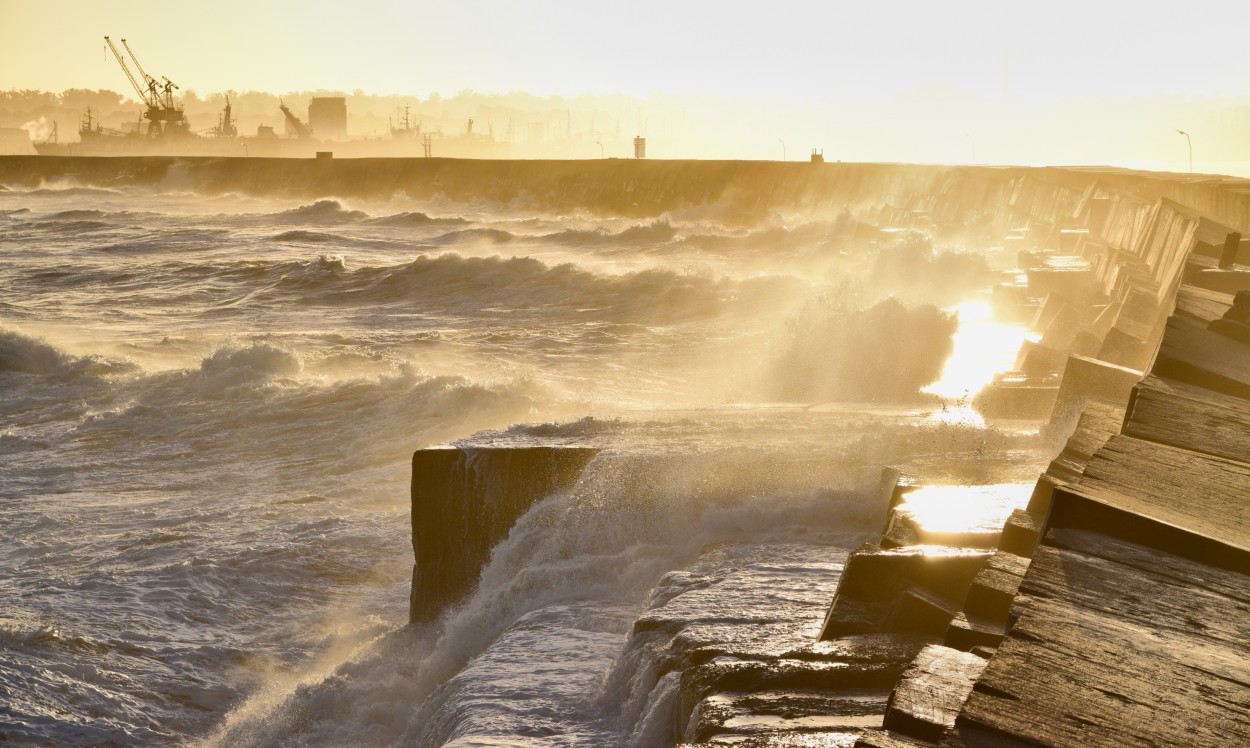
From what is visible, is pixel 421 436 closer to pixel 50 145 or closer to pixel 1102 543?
pixel 1102 543

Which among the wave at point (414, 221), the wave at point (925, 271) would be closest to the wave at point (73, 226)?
the wave at point (414, 221)

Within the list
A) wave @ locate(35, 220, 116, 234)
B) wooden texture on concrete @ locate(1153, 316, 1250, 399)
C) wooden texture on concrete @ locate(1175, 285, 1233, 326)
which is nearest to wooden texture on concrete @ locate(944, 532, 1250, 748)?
wooden texture on concrete @ locate(1153, 316, 1250, 399)

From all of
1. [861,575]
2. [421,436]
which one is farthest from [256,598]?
[861,575]

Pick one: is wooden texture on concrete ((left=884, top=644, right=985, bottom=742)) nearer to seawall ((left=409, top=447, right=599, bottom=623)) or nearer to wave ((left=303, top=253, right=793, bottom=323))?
seawall ((left=409, top=447, right=599, bottom=623))

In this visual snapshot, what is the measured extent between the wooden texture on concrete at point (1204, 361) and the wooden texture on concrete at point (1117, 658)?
2.18 metres

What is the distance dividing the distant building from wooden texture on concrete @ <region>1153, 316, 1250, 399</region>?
143143mm

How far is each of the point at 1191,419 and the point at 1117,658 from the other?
7.13ft

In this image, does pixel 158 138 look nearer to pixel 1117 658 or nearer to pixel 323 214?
pixel 323 214

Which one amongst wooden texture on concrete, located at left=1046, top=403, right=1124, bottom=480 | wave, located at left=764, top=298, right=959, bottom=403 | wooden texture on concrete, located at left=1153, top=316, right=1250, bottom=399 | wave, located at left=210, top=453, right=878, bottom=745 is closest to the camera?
wooden texture on concrete, located at left=1046, top=403, right=1124, bottom=480

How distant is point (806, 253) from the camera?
34.8 metres

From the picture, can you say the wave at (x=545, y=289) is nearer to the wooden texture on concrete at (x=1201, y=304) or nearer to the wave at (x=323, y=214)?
the wooden texture on concrete at (x=1201, y=304)

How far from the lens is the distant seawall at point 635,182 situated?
42.3m

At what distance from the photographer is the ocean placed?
5.50 meters

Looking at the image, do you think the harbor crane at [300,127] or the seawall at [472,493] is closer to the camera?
the seawall at [472,493]
